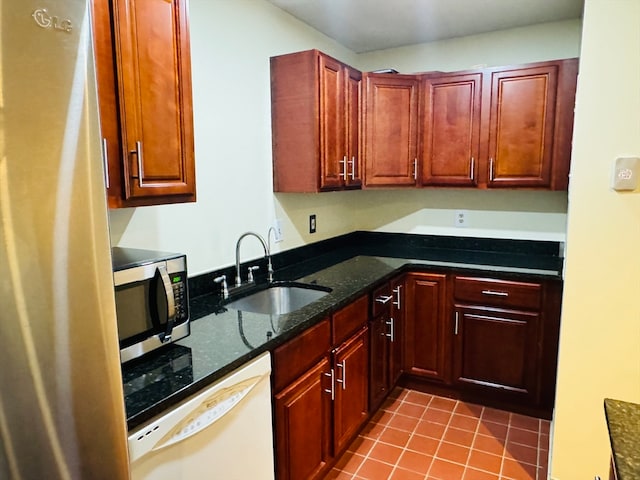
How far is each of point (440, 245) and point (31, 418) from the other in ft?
10.1

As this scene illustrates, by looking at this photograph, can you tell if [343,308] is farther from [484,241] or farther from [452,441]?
[484,241]

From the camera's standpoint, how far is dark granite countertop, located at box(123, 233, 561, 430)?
1.26 meters

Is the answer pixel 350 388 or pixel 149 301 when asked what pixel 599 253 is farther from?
pixel 149 301

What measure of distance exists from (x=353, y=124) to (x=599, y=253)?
1.64 meters

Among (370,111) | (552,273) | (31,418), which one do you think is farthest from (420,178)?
(31,418)

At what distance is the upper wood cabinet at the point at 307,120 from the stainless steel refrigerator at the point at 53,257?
1863 mm

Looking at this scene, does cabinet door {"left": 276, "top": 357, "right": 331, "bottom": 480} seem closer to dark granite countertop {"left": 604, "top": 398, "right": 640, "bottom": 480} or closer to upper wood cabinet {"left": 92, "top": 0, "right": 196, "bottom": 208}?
upper wood cabinet {"left": 92, "top": 0, "right": 196, "bottom": 208}

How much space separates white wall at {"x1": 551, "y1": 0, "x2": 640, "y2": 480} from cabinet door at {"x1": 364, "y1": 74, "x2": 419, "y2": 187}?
133 cm

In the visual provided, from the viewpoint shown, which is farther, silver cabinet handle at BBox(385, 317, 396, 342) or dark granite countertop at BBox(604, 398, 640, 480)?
silver cabinet handle at BBox(385, 317, 396, 342)

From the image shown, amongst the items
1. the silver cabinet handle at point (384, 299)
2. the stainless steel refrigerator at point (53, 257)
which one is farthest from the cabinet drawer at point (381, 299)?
the stainless steel refrigerator at point (53, 257)

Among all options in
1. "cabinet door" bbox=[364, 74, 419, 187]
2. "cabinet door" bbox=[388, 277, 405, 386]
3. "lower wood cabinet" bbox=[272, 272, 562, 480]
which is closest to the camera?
"lower wood cabinet" bbox=[272, 272, 562, 480]

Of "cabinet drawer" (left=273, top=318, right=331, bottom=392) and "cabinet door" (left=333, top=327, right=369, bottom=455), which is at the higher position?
"cabinet drawer" (left=273, top=318, right=331, bottom=392)

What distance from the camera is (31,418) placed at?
2.29 ft

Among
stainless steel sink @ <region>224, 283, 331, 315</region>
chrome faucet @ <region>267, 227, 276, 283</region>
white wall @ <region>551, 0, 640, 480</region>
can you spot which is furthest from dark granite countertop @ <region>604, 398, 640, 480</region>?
chrome faucet @ <region>267, 227, 276, 283</region>
